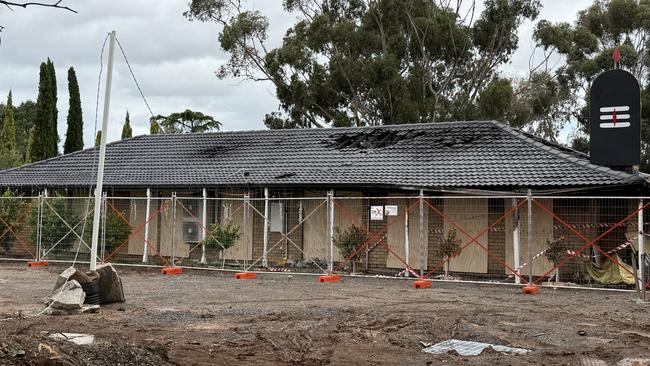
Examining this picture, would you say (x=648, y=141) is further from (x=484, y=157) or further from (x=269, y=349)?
(x=269, y=349)

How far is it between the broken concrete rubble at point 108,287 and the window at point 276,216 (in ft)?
27.5

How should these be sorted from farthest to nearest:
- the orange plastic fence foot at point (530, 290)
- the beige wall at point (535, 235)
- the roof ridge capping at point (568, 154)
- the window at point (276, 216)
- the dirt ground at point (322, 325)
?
the window at point (276, 216) < the beige wall at point (535, 235) < the roof ridge capping at point (568, 154) < the orange plastic fence foot at point (530, 290) < the dirt ground at point (322, 325)

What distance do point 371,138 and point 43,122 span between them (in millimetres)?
24614

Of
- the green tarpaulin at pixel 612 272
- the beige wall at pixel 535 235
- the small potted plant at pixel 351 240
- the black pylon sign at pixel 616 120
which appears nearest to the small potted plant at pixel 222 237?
the small potted plant at pixel 351 240

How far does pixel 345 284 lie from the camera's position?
54.4 feet

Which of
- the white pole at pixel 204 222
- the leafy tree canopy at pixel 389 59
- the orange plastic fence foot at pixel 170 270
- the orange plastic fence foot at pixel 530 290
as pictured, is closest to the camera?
the orange plastic fence foot at pixel 530 290

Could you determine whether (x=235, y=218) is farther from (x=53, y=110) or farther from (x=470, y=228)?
(x=53, y=110)

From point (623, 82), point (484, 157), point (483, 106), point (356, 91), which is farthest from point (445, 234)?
point (356, 91)

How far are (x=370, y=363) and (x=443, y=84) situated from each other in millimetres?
30444

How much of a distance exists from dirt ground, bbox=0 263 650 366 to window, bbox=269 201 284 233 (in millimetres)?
4589

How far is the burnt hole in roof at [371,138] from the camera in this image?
2256 centimetres

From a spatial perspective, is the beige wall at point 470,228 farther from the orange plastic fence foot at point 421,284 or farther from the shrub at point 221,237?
the shrub at point 221,237

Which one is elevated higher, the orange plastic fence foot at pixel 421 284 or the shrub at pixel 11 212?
the shrub at pixel 11 212

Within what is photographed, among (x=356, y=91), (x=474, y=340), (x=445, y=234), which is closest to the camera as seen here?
(x=474, y=340)
